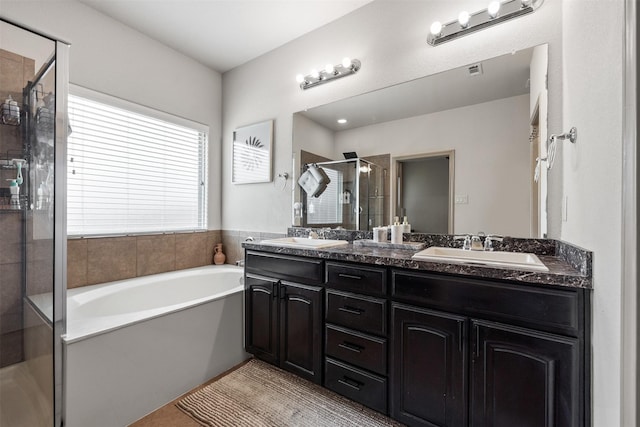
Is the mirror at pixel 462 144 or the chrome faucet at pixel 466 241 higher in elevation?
the mirror at pixel 462 144

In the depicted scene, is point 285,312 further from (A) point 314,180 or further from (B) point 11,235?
(B) point 11,235

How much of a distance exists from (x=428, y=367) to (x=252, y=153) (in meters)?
2.43

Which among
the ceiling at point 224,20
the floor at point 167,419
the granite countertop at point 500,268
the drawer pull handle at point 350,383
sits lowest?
the floor at point 167,419

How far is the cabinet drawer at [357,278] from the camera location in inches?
59.4

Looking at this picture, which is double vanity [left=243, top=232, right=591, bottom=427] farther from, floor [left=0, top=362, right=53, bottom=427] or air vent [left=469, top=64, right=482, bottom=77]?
floor [left=0, top=362, right=53, bottom=427]

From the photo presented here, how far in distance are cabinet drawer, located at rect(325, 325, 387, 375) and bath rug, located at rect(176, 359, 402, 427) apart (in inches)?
12.3

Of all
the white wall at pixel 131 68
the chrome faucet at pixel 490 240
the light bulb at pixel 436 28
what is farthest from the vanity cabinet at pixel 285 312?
the light bulb at pixel 436 28

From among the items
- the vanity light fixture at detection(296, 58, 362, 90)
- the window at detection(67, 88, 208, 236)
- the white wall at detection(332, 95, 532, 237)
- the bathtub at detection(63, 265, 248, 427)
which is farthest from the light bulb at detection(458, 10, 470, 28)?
the window at detection(67, 88, 208, 236)

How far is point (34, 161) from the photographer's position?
157 cm

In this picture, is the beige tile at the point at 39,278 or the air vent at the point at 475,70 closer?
the beige tile at the point at 39,278

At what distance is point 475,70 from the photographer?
1.79 metres

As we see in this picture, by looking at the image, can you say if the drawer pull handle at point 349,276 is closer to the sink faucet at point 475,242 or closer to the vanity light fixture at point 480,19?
the sink faucet at point 475,242

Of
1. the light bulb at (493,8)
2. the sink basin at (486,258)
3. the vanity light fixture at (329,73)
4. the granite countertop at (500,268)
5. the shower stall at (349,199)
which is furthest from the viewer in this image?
the vanity light fixture at (329,73)

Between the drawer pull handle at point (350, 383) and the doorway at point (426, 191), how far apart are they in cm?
103
